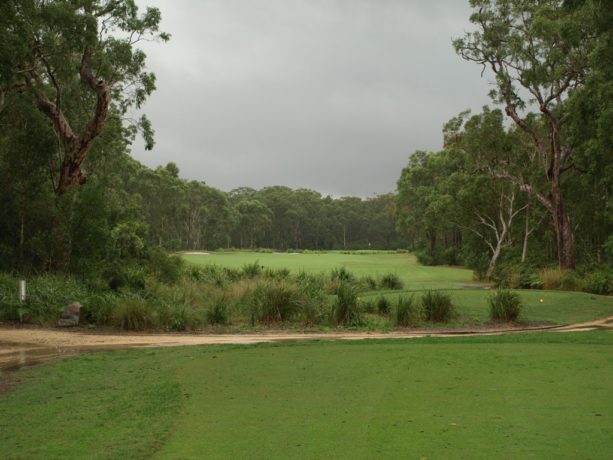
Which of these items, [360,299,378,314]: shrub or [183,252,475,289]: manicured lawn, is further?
[183,252,475,289]: manicured lawn

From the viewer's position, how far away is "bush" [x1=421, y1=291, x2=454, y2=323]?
16.4m

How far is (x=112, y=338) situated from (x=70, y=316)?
2.27 metres

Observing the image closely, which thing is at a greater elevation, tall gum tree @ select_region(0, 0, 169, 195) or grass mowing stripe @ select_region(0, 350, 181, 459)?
tall gum tree @ select_region(0, 0, 169, 195)

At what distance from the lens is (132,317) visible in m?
15.0

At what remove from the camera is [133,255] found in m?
→ 23.8

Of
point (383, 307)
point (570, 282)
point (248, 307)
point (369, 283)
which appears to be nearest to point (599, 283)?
point (570, 282)

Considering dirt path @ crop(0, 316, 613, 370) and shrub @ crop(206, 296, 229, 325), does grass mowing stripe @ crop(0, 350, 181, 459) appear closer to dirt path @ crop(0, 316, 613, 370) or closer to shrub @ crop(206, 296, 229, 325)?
dirt path @ crop(0, 316, 613, 370)

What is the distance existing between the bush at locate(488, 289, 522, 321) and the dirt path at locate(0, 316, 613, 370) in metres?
0.77

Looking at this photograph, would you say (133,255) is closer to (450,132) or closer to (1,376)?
(1,376)

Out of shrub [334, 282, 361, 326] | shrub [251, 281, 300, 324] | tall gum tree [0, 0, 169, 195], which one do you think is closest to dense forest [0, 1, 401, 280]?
tall gum tree [0, 0, 169, 195]

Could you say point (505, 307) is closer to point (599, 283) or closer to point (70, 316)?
point (599, 283)

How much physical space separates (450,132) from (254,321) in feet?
141

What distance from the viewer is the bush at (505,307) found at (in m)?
16.1

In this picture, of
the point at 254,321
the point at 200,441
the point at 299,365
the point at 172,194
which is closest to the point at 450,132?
the point at 172,194
